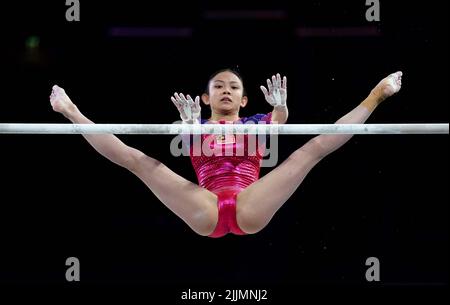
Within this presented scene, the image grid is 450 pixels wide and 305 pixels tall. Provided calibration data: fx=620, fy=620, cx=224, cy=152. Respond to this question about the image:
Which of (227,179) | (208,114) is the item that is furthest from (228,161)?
(208,114)

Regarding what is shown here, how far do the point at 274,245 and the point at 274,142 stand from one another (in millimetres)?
1453

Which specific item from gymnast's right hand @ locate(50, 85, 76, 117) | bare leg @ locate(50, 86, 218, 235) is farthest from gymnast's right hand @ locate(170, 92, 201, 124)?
gymnast's right hand @ locate(50, 85, 76, 117)

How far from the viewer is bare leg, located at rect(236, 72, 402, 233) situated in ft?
11.2

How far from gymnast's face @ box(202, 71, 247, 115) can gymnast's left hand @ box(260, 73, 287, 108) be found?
1.65 feet

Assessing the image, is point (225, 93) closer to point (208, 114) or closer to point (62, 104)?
point (62, 104)

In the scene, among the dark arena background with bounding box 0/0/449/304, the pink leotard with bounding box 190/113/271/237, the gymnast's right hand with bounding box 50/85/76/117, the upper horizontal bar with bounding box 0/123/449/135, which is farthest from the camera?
the dark arena background with bounding box 0/0/449/304

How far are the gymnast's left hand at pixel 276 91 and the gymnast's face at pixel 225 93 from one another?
1.65 feet

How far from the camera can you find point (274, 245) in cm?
547

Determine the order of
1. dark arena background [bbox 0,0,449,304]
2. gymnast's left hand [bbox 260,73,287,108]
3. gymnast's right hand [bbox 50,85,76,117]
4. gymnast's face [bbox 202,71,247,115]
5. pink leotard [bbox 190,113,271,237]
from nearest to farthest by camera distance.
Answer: gymnast's left hand [bbox 260,73,287,108], gymnast's right hand [bbox 50,85,76,117], pink leotard [bbox 190,113,271,237], gymnast's face [bbox 202,71,247,115], dark arena background [bbox 0,0,449,304]

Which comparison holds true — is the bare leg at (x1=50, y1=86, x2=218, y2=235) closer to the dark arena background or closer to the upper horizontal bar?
the upper horizontal bar

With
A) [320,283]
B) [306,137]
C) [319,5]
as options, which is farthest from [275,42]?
[320,283]

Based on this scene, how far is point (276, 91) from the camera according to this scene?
346 cm

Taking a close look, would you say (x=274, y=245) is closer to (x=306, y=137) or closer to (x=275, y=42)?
(x=306, y=137)

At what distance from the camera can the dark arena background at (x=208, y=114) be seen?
5.39m
